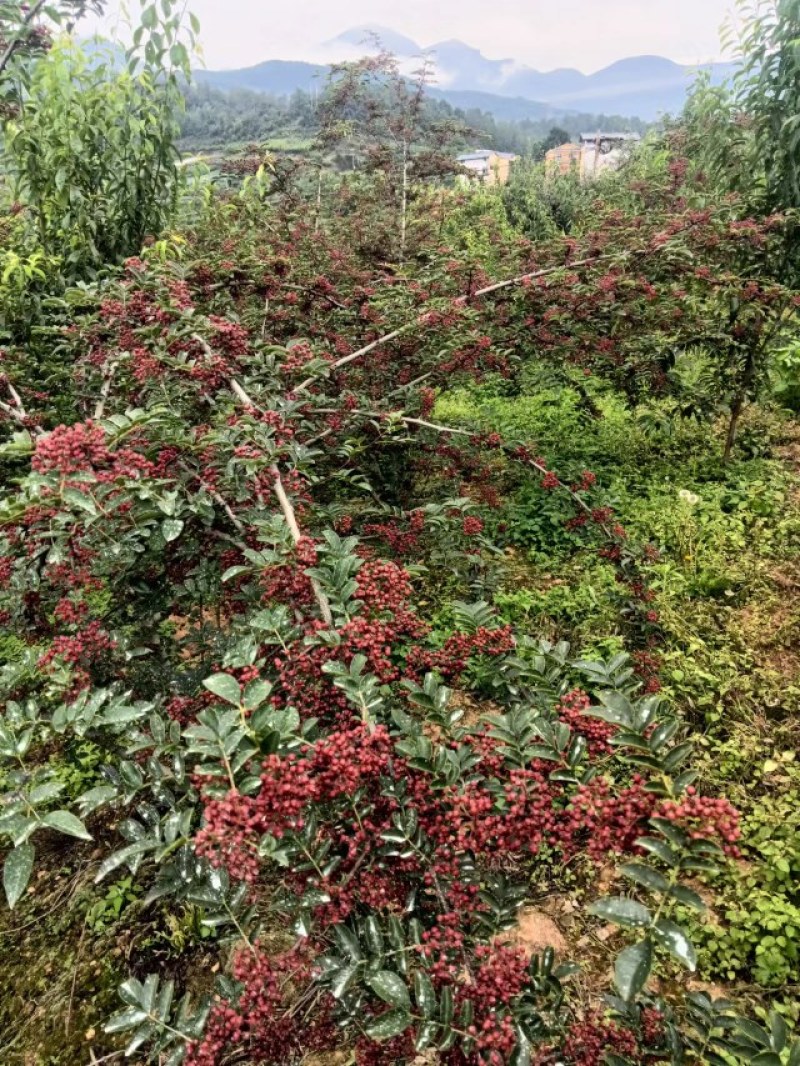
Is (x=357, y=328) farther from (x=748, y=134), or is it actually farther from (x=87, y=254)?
(x=748, y=134)

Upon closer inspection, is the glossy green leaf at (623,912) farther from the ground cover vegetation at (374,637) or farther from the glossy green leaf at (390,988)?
the glossy green leaf at (390,988)

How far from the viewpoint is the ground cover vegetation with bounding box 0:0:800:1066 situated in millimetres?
1069

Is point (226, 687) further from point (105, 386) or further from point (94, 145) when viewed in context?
point (94, 145)

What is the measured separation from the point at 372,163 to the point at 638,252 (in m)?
5.00

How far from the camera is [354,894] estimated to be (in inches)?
44.1

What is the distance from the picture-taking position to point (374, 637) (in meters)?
1.27

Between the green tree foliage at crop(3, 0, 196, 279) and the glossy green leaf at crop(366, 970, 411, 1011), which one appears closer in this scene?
the glossy green leaf at crop(366, 970, 411, 1011)

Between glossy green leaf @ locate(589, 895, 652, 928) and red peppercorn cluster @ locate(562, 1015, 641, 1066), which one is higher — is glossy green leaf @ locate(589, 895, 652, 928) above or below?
above

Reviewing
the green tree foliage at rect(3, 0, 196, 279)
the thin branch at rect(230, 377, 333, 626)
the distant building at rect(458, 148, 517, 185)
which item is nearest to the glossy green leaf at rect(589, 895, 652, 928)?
the thin branch at rect(230, 377, 333, 626)

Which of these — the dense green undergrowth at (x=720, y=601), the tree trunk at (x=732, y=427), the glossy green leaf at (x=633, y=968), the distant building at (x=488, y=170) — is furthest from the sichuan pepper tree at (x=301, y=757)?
the distant building at (x=488, y=170)

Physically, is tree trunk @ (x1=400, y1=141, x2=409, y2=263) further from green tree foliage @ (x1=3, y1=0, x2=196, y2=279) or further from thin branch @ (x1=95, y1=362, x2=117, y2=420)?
thin branch @ (x1=95, y1=362, x2=117, y2=420)

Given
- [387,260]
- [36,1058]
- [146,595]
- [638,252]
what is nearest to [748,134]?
[638,252]

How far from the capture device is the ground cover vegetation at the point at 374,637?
3.51 ft

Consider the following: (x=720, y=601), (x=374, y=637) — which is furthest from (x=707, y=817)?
(x=720, y=601)
